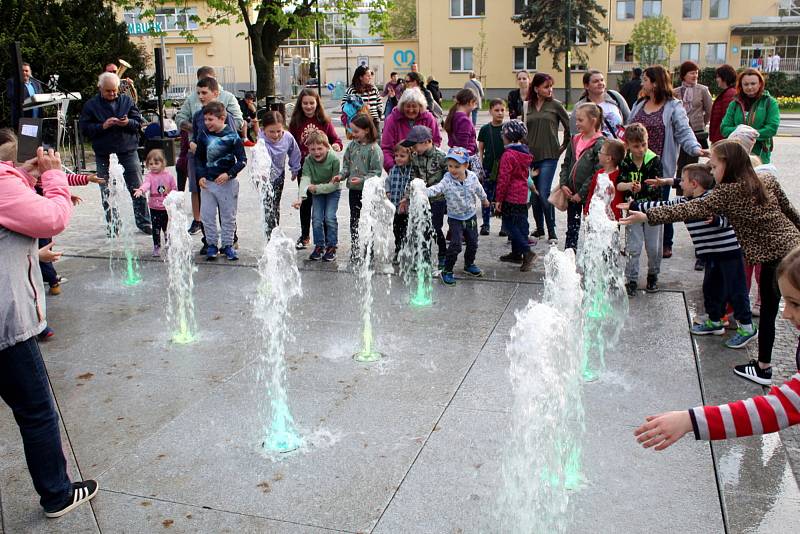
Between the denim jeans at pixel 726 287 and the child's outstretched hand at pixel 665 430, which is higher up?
the child's outstretched hand at pixel 665 430

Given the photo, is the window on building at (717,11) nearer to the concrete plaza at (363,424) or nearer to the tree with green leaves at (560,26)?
the tree with green leaves at (560,26)

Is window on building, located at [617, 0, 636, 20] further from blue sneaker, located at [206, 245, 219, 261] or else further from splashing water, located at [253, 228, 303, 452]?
blue sneaker, located at [206, 245, 219, 261]

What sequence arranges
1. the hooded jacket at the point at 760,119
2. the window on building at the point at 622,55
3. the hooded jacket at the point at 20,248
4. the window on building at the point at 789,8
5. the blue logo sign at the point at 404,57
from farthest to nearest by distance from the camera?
the window on building at the point at 622,55 < the window on building at the point at 789,8 < the blue logo sign at the point at 404,57 < the hooded jacket at the point at 760,119 < the hooded jacket at the point at 20,248

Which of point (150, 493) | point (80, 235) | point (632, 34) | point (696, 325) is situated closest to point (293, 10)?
point (80, 235)

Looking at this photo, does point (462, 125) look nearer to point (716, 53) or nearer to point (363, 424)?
point (363, 424)

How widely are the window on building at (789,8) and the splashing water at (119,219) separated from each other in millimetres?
50209

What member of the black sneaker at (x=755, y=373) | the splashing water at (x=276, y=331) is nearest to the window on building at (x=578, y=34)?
the splashing water at (x=276, y=331)

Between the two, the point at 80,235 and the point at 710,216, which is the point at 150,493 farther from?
the point at 80,235

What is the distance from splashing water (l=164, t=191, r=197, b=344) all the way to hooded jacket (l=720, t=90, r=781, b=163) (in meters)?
5.65

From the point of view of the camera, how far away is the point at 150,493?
375 cm

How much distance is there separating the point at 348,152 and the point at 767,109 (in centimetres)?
429

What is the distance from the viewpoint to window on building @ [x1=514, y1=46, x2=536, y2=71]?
163 feet

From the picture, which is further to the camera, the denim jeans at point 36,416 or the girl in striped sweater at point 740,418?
the denim jeans at point 36,416

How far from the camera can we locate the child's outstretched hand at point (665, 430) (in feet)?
8.47
